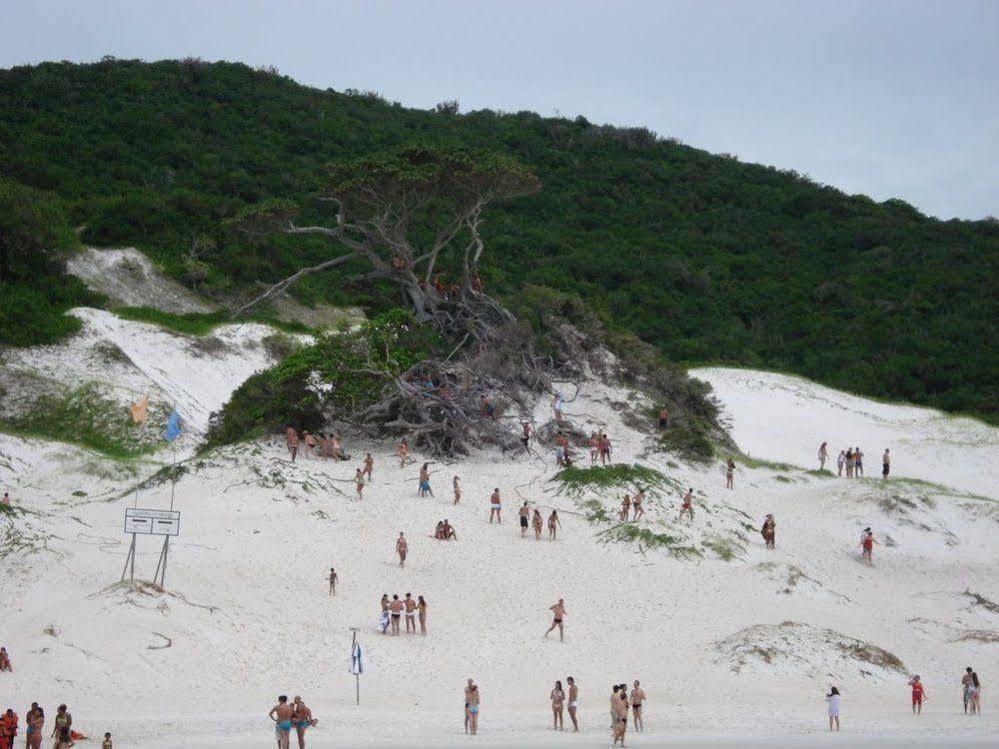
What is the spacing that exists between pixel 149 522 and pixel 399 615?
515 centimetres

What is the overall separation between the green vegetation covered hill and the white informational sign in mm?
22835

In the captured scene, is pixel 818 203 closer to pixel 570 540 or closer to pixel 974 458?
pixel 974 458

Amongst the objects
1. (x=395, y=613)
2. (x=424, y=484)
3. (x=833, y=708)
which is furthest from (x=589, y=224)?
(x=833, y=708)

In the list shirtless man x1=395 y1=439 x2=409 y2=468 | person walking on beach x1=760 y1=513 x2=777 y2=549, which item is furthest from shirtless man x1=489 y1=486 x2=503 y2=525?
person walking on beach x1=760 y1=513 x2=777 y2=549

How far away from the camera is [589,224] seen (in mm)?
79000

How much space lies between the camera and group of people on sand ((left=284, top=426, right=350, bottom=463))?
31.8 meters

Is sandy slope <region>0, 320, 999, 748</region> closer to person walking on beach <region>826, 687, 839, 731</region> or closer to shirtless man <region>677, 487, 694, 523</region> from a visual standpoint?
person walking on beach <region>826, 687, 839, 731</region>

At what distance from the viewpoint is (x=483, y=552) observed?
27.7 meters

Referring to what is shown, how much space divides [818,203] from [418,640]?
218 feet

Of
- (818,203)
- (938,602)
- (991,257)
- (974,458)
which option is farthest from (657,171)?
(938,602)

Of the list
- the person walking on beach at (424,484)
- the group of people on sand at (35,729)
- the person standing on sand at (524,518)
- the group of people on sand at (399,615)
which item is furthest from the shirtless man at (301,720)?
the person walking on beach at (424,484)

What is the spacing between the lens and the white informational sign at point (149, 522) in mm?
20859

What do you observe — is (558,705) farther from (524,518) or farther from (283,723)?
(524,518)

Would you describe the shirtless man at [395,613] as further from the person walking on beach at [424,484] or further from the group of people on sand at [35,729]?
the person walking on beach at [424,484]
